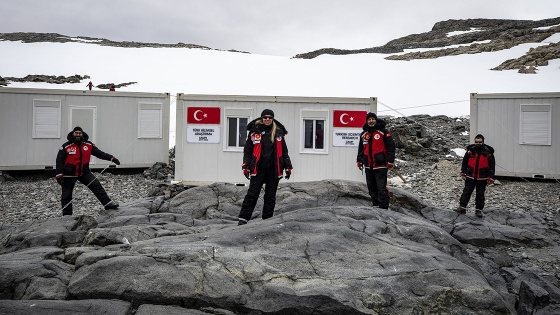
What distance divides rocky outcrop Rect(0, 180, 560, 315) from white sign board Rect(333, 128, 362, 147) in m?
5.46

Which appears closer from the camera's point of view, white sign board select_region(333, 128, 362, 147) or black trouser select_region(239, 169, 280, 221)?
black trouser select_region(239, 169, 280, 221)

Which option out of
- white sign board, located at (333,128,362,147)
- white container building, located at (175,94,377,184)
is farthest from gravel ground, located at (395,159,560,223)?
white sign board, located at (333,128,362,147)

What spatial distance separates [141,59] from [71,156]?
1663 inches

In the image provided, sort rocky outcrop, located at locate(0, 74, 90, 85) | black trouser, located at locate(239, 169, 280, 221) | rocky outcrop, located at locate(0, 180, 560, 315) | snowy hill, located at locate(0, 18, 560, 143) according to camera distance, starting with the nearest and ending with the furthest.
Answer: rocky outcrop, located at locate(0, 180, 560, 315), black trouser, located at locate(239, 169, 280, 221), snowy hill, located at locate(0, 18, 560, 143), rocky outcrop, located at locate(0, 74, 90, 85)

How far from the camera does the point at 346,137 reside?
44.5 feet

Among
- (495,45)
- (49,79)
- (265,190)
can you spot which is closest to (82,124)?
(265,190)

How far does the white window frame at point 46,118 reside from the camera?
51.7 ft

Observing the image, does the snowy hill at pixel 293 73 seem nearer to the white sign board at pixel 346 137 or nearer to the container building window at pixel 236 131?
the white sign board at pixel 346 137

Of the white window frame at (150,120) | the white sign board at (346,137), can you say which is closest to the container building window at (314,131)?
the white sign board at (346,137)

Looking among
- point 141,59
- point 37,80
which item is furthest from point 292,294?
point 141,59

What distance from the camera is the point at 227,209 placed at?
36.1 feet

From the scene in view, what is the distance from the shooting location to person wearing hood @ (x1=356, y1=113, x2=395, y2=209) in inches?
345

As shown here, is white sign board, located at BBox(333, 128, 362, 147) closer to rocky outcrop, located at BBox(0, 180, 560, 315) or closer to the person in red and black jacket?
the person in red and black jacket

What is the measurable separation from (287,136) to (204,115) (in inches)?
99.9
